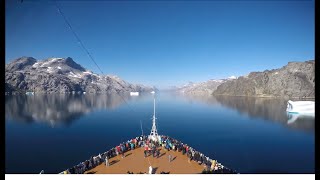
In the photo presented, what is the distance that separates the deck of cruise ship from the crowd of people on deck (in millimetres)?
316

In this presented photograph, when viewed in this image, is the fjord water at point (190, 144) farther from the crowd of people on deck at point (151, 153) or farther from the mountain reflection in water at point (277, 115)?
the crowd of people on deck at point (151, 153)

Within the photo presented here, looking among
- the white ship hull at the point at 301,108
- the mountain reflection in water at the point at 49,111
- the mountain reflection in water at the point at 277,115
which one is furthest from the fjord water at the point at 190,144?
the white ship hull at the point at 301,108

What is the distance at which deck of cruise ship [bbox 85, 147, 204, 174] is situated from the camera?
57.8 ft

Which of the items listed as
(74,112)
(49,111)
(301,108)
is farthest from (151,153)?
(301,108)

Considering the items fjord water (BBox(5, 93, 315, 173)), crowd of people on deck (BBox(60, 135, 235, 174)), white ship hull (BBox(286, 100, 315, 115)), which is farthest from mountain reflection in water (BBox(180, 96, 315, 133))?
crowd of people on deck (BBox(60, 135, 235, 174))

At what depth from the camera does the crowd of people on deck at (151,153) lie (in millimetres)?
16919

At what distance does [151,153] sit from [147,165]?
258 cm

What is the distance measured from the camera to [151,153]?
69.6 feet

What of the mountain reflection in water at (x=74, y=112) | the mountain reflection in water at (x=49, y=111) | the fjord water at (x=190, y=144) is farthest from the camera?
the mountain reflection in water at (x=49, y=111)

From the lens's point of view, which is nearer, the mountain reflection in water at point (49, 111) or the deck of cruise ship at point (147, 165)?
the deck of cruise ship at point (147, 165)

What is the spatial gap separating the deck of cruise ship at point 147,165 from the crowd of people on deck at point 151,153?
0.32 metres

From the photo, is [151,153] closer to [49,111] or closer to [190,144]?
[190,144]

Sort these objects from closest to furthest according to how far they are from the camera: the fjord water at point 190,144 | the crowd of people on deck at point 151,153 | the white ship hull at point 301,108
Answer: the crowd of people on deck at point 151,153
the fjord water at point 190,144
the white ship hull at point 301,108

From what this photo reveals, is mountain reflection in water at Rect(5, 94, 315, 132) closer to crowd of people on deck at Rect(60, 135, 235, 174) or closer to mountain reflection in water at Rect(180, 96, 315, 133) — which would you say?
mountain reflection in water at Rect(180, 96, 315, 133)
